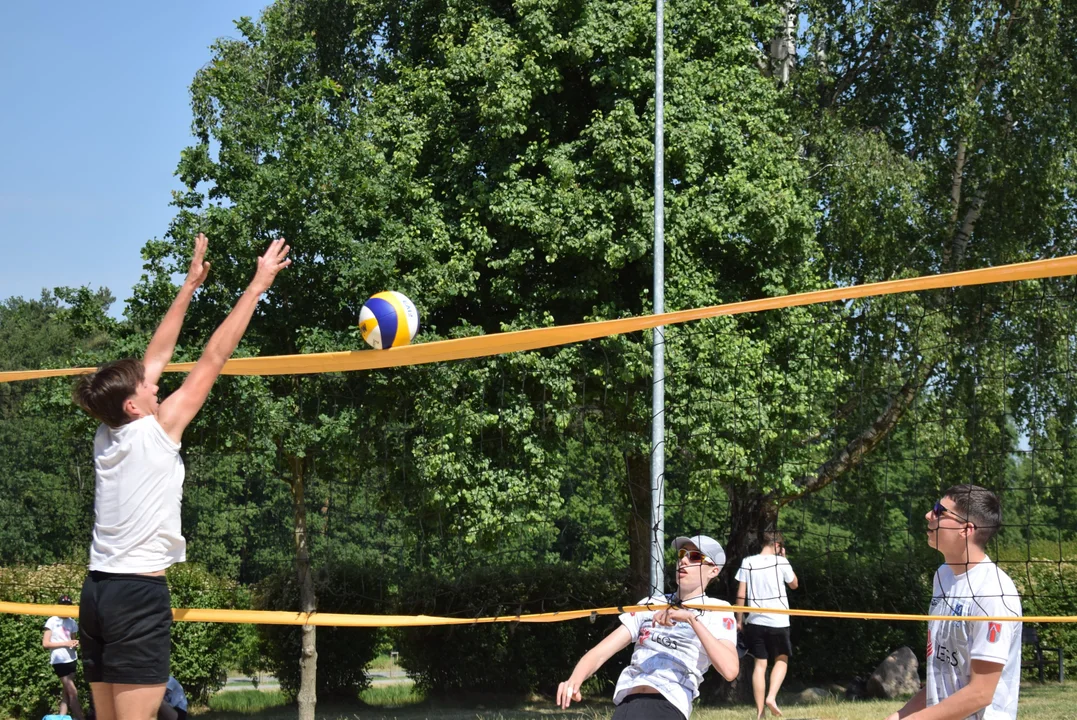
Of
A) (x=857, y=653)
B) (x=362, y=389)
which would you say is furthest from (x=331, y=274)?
(x=857, y=653)

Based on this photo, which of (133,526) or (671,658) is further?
(671,658)

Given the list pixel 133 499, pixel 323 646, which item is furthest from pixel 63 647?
pixel 133 499

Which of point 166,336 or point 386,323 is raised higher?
point 386,323

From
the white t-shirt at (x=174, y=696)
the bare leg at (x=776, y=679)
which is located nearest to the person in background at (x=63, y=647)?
the white t-shirt at (x=174, y=696)

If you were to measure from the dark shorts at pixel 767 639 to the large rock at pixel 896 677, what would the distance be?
442 centimetres

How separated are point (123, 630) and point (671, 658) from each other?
6.34ft

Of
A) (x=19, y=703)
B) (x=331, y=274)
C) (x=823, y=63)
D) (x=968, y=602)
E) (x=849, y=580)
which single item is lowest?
(x=19, y=703)

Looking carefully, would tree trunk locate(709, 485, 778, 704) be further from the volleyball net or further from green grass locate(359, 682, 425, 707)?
green grass locate(359, 682, 425, 707)

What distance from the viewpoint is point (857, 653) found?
14.1m

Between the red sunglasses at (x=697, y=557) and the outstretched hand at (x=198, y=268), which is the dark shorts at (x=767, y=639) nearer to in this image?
the red sunglasses at (x=697, y=557)

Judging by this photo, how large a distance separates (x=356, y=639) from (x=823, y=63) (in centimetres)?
1094

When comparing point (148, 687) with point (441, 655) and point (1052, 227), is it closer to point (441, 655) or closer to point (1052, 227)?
point (441, 655)

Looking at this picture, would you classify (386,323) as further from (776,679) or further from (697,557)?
(776,679)

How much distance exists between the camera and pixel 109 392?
3.21 m
